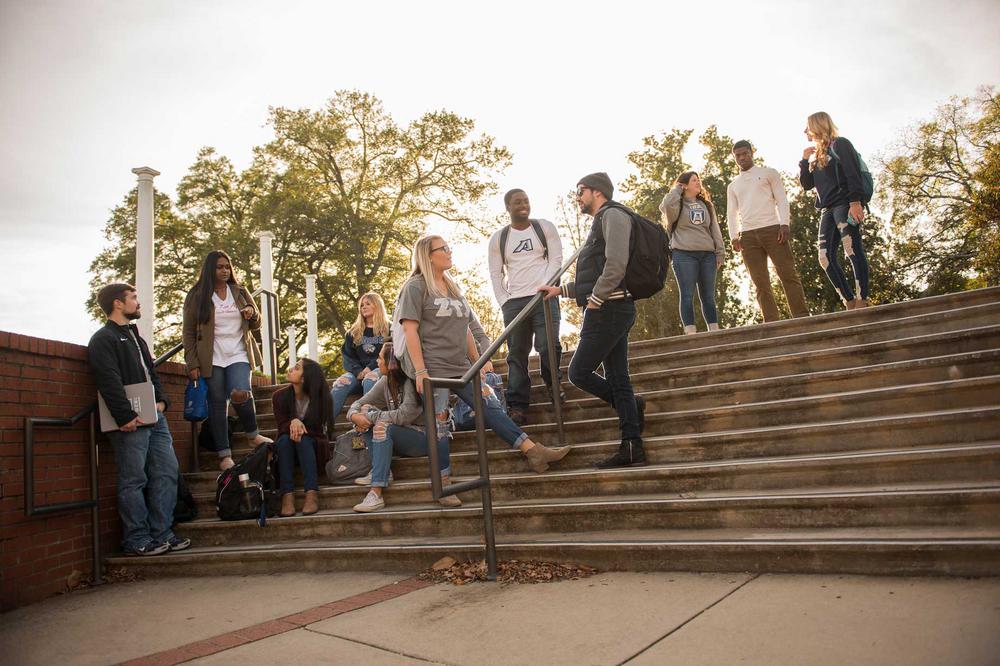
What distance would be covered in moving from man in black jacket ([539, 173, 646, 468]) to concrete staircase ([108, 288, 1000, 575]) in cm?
21

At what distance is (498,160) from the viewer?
2961cm

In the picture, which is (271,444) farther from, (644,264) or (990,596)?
(990,596)

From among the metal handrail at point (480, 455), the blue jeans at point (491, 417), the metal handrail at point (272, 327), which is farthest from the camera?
the metal handrail at point (272, 327)

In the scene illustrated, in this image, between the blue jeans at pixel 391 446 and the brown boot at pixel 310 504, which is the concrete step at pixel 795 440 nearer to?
the blue jeans at pixel 391 446

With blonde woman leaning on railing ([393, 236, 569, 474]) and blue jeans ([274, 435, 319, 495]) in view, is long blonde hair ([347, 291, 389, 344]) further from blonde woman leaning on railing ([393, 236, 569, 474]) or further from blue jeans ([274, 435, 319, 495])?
blonde woman leaning on railing ([393, 236, 569, 474])

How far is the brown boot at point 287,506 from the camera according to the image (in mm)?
5008

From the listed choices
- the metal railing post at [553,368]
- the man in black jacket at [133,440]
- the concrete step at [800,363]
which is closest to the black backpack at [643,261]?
the metal railing post at [553,368]

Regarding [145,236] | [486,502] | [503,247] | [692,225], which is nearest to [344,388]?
[503,247]

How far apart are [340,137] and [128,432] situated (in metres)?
26.1

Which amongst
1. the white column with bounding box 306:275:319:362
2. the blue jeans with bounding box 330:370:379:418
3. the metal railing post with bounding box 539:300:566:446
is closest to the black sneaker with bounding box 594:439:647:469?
the metal railing post with bounding box 539:300:566:446

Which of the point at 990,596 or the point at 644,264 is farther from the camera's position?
the point at 644,264

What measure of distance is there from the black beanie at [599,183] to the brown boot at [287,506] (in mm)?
3151

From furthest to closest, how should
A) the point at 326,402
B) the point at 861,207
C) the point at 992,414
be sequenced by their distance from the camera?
the point at 861,207 < the point at 326,402 < the point at 992,414

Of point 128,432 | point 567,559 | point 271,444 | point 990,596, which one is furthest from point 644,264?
point 128,432
